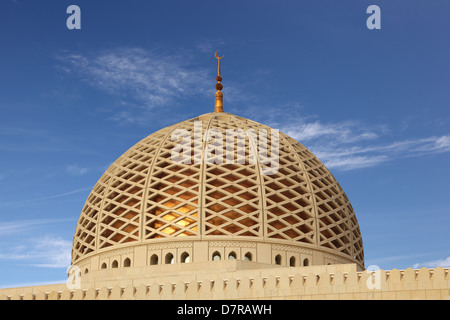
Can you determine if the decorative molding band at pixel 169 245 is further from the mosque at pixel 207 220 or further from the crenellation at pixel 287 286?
the crenellation at pixel 287 286

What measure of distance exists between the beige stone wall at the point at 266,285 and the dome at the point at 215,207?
1276mm

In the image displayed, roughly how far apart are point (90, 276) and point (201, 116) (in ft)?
25.6

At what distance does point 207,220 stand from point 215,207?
22.7 inches

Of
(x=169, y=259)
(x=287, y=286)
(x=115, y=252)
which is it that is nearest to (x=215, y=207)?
(x=169, y=259)

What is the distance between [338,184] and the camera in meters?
26.2

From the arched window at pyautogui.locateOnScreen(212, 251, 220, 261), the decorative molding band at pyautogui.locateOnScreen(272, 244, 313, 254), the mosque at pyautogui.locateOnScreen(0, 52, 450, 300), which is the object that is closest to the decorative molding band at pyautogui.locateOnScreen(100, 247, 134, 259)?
the mosque at pyautogui.locateOnScreen(0, 52, 450, 300)

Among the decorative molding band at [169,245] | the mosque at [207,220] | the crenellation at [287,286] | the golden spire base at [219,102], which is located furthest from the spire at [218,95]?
the crenellation at [287,286]

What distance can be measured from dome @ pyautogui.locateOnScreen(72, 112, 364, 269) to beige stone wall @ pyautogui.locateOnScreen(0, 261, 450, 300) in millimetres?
1276

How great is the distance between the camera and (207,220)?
22.3 metres

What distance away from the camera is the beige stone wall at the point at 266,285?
669 inches

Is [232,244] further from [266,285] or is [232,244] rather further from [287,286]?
[287,286]

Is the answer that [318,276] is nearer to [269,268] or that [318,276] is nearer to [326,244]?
[269,268]

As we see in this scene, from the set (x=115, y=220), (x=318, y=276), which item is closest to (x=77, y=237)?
(x=115, y=220)
